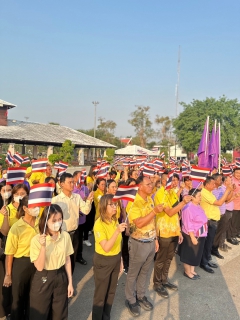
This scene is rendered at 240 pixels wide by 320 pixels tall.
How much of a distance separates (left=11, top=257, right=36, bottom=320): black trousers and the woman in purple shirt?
2.76 meters

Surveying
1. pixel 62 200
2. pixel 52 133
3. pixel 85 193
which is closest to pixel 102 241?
pixel 62 200

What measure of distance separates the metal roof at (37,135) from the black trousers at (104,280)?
23.7 meters

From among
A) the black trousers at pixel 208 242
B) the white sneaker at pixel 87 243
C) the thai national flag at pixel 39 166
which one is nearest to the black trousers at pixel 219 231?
the black trousers at pixel 208 242

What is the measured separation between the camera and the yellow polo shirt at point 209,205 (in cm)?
521

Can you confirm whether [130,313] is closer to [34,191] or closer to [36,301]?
[36,301]

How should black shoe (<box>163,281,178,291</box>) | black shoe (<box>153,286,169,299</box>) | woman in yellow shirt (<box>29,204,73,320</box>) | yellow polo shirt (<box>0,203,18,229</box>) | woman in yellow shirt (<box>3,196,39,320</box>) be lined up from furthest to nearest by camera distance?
1. black shoe (<box>163,281,178,291</box>)
2. black shoe (<box>153,286,169,299</box>)
3. yellow polo shirt (<box>0,203,18,229</box>)
4. woman in yellow shirt (<box>3,196,39,320</box>)
5. woman in yellow shirt (<box>29,204,73,320</box>)

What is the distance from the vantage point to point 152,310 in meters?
3.81

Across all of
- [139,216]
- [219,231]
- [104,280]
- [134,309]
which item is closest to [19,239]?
[104,280]

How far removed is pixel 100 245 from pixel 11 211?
1356mm

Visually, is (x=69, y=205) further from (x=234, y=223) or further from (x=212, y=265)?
(x=234, y=223)

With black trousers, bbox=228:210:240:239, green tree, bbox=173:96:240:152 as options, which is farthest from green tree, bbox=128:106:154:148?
black trousers, bbox=228:210:240:239

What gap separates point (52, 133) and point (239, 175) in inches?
1121

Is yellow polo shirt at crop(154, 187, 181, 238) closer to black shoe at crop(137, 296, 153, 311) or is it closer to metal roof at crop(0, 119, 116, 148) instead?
black shoe at crop(137, 296, 153, 311)

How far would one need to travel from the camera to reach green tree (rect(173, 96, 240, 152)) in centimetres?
3700
